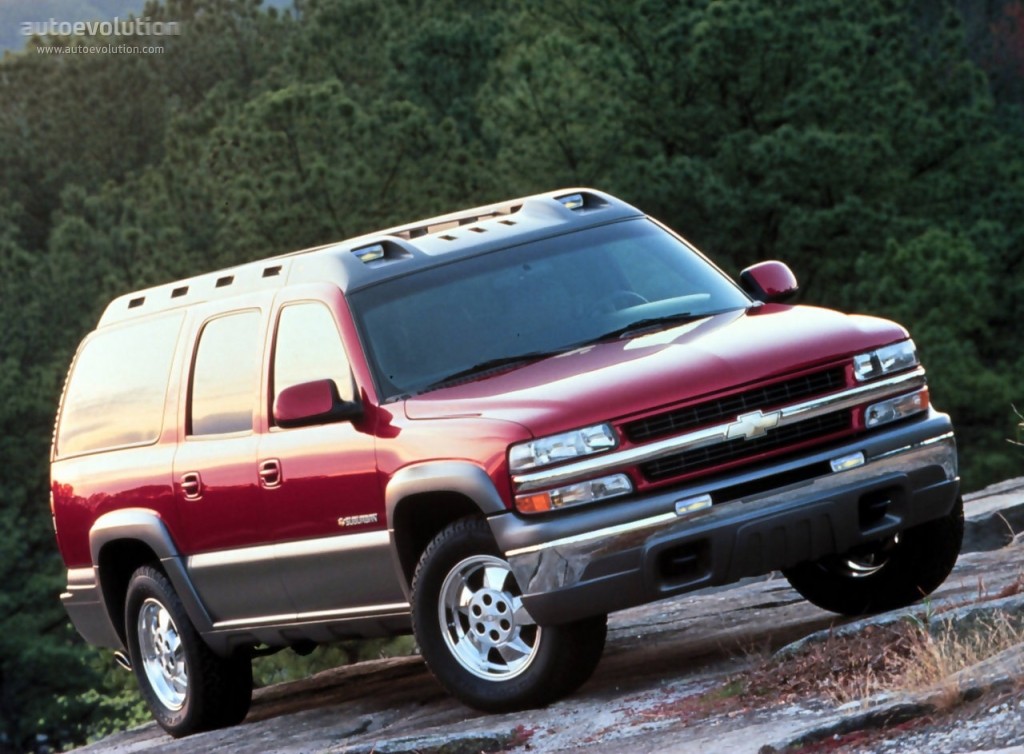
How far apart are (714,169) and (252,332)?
26489mm

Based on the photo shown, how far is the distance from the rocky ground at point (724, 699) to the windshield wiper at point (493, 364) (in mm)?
1366

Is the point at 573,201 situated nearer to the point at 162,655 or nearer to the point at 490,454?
the point at 490,454

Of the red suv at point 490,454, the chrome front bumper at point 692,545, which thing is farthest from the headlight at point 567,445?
the chrome front bumper at point 692,545

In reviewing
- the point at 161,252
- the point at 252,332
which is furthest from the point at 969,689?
the point at 161,252

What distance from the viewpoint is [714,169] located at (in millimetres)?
34656

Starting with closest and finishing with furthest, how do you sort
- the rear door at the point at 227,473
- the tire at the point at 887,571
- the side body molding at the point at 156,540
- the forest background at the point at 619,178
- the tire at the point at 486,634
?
the tire at the point at 486,634, the tire at the point at 887,571, the rear door at the point at 227,473, the side body molding at the point at 156,540, the forest background at the point at 619,178

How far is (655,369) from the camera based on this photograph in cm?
730

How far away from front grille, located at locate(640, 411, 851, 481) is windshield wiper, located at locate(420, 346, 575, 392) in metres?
0.96

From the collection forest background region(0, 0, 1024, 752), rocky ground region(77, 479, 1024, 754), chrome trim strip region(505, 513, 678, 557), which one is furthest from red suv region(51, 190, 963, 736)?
forest background region(0, 0, 1024, 752)

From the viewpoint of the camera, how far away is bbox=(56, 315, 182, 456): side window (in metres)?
9.54

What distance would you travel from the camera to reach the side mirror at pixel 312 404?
783cm

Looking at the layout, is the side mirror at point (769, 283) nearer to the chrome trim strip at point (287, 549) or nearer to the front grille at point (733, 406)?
the front grille at point (733, 406)

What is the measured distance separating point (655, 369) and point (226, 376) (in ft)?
8.20

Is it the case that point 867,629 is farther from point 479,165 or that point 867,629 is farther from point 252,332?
point 479,165
